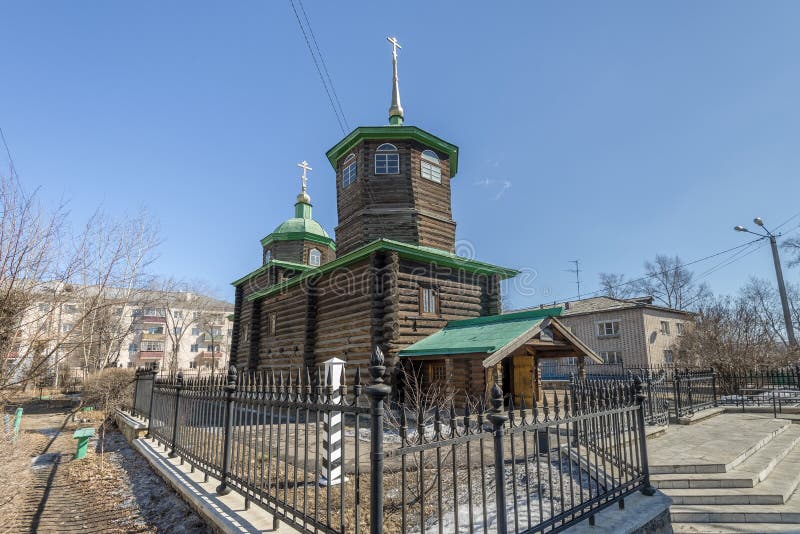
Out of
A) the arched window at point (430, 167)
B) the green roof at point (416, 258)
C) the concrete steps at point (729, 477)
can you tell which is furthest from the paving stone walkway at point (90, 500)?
the arched window at point (430, 167)

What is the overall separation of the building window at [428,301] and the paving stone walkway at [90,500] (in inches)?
389

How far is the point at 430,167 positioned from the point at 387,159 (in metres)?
2.07

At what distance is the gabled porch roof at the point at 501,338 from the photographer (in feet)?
39.5

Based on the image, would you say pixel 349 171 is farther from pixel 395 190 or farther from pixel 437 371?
pixel 437 371

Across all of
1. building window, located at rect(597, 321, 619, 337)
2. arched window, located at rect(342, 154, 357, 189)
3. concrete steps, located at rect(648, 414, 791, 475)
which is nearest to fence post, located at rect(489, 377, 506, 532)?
concrete steps, located at rect(648, 414, 791, 475)

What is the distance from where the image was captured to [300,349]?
1875 centimetres

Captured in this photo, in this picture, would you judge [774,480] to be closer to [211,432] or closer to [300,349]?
[211,432]

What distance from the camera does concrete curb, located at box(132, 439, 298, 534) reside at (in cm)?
422

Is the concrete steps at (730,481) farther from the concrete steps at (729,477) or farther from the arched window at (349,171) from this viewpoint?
the arched window at (349,171)

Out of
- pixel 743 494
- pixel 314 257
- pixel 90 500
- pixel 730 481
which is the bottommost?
pixel 90 500

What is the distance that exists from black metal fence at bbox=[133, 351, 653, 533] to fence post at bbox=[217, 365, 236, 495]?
0.5 inches

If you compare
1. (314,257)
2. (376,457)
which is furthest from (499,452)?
(314,257)

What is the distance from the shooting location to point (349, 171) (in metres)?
19.4

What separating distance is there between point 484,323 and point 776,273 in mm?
16844
